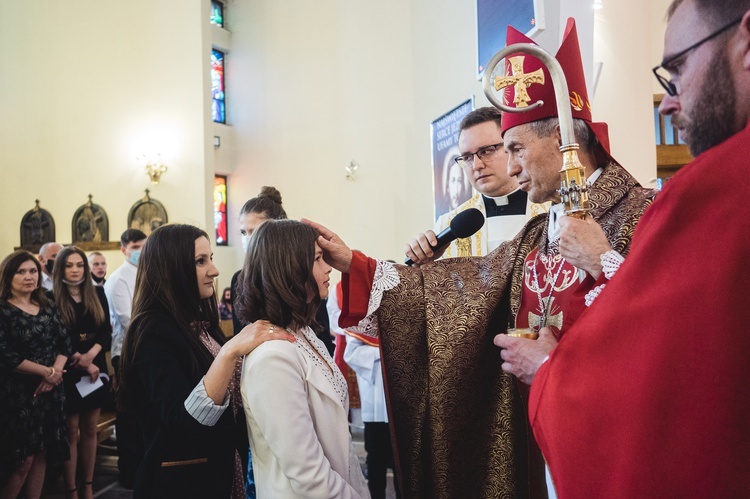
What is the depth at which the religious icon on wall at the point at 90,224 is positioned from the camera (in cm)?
1173

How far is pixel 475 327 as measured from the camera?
6.51 ft

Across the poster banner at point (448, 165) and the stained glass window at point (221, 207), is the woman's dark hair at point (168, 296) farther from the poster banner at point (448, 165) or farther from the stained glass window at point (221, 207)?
the stained glass window at point (221, 207)

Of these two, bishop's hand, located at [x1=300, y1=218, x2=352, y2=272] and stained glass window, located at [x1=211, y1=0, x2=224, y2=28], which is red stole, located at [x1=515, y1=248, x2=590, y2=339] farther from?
stained glass window, located at [x1=211, y1=0, x2=224, y2=28]

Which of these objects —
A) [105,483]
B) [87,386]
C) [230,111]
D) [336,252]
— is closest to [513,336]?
[336,252]

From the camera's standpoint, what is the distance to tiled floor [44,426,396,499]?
490cm

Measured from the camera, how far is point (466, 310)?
200 cm

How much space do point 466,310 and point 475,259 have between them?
0.26 meters

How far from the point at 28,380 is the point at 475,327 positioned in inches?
131

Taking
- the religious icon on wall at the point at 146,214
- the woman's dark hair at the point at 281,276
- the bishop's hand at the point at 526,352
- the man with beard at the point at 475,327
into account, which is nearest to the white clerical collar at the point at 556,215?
the man with beard at the point at 475,327

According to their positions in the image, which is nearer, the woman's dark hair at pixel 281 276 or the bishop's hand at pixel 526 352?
the bishop's hand at pixel 526 352

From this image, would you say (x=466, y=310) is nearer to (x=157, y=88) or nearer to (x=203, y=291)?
(x=203, y=291)

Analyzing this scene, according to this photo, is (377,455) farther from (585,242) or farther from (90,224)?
(90,224)

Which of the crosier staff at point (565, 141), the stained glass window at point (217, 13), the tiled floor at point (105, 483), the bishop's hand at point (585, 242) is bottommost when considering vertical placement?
the tiled floor at point (105, 483)

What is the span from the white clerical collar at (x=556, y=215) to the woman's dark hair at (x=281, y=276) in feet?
2.56
